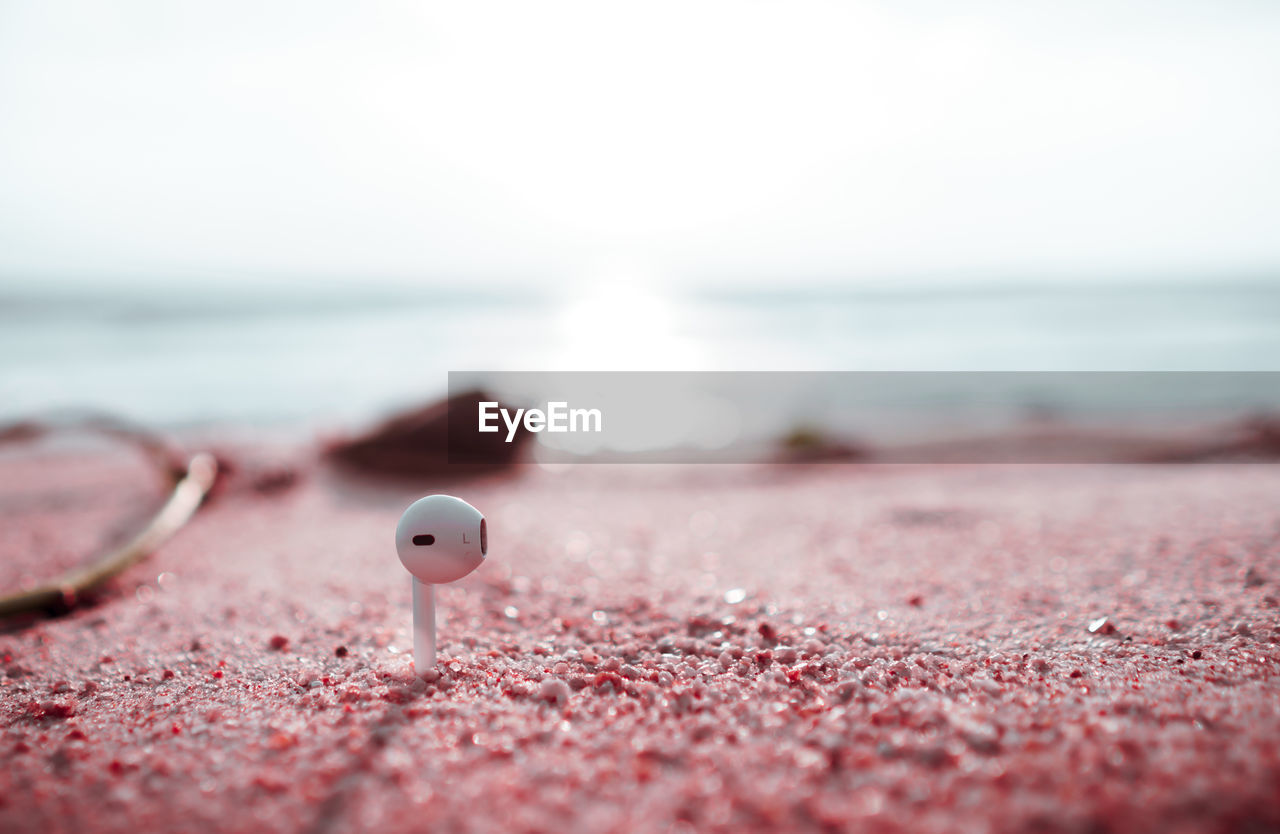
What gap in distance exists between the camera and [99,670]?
9.07 ft

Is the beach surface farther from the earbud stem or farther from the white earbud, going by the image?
the white earbud

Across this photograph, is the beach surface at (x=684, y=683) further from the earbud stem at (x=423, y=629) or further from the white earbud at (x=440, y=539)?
the white earbud at (x=440, y=539)

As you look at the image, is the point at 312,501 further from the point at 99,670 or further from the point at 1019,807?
the point at 1019,807

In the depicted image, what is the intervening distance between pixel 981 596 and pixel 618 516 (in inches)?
112

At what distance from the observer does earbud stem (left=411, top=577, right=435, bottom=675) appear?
8.09 ft

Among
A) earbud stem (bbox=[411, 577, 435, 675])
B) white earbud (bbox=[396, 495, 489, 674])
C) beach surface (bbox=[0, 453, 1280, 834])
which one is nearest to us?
beach surface (bbox=[0, 453, 1280, 834])

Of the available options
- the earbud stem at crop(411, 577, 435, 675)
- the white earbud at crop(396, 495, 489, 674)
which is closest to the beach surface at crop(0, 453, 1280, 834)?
the earbud stem at crop(411, 577, 435, 675)

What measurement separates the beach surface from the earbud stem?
8 cm

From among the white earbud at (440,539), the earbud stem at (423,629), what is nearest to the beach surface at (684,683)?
the earbud stem at (423,629)

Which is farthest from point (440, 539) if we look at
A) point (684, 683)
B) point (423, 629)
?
point (684, 683)

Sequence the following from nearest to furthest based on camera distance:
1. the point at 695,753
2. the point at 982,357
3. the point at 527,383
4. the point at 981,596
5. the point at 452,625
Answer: the point at 695,753
the point at 452,625
the point at 981,596
the point at 527,383
the point at 982,357

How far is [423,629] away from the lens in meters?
2.48

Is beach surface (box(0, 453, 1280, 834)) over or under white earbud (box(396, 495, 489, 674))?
under

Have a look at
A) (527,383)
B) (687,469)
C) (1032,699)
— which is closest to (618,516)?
(687,469)
